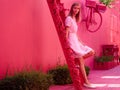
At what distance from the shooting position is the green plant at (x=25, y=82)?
18.5ft

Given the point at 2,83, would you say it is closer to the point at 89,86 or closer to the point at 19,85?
the point at 19,85

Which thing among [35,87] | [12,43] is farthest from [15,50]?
[35,87]

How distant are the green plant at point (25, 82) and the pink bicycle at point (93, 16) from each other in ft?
16.3

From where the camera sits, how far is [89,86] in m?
7.31

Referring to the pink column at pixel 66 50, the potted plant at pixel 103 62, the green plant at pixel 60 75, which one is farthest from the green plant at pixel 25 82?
the potted plant at pixel 103 62

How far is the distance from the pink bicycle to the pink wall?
2474 mm

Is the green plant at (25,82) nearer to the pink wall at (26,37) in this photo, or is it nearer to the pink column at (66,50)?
the pink wall at (26,37)

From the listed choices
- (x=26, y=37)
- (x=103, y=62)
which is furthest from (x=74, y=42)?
(x=103, y=62)

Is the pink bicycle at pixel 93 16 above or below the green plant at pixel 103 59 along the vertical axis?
above

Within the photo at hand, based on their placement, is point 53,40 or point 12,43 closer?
point 12,43

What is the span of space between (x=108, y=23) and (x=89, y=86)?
6136 millimetres

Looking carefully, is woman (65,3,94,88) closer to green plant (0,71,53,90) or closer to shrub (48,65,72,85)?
shrub (48,65,72,85)

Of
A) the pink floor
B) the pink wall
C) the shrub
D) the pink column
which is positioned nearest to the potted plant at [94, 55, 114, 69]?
the pink floor

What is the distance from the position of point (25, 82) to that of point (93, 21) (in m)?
5.98
